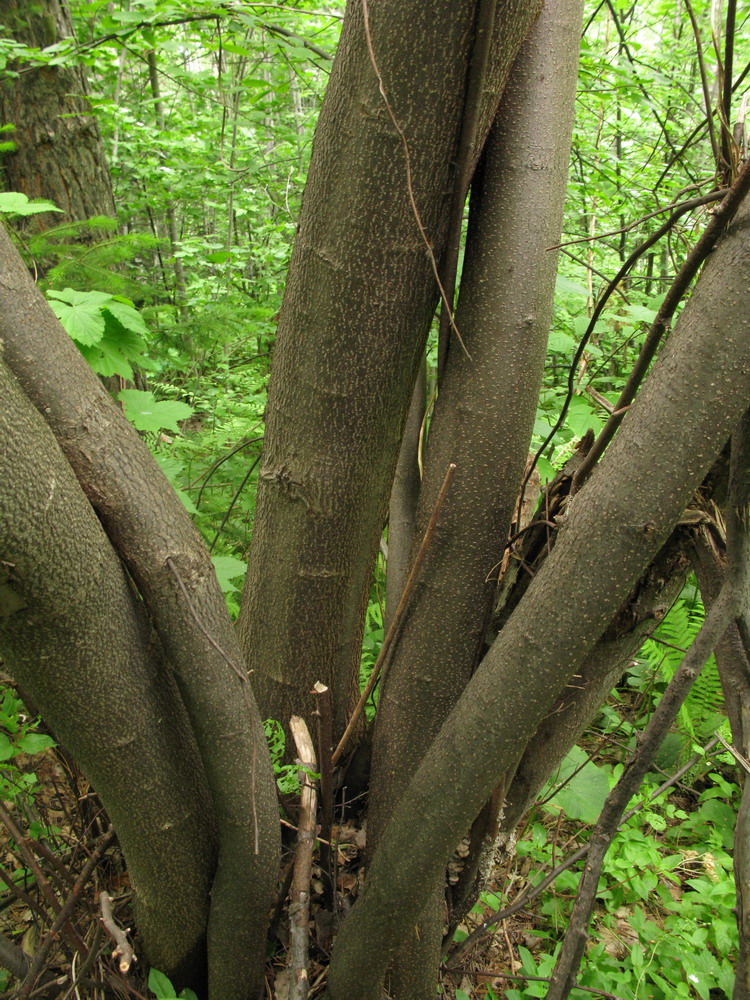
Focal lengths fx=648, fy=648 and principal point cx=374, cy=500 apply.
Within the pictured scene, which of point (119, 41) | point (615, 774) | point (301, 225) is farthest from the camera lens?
point (119, 41)

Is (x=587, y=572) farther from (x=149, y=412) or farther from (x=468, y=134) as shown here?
(x=149, y=412)

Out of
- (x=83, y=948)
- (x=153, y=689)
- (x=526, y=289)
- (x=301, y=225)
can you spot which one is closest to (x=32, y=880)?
(x=83, y=948)

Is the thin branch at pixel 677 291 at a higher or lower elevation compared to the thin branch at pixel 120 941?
higher

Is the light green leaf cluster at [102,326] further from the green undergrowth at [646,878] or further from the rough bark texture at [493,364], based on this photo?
the green undergrowth at [646,878]

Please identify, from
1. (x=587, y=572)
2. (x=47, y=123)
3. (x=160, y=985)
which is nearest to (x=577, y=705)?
(x=587, y=572)

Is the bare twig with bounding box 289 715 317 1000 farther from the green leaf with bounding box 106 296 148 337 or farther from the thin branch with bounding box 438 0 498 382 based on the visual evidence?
the green leaf with bounding box 106 296 148 337

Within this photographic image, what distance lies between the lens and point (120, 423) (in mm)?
1225

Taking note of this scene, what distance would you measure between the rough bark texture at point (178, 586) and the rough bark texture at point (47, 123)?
125 inches

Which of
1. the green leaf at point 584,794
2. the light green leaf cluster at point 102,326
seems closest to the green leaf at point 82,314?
the light green leaf cluster at point 102,326

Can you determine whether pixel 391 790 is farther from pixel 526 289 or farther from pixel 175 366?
pixel 175 366

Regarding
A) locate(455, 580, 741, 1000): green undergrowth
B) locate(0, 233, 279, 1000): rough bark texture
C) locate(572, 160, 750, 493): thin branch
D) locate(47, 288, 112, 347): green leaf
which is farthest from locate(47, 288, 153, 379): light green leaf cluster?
locate(455, 580, 741, 1000): green undergrowth

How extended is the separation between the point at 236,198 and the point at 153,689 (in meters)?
6.32

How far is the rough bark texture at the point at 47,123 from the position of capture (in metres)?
3.77

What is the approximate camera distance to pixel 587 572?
1.07 metres
